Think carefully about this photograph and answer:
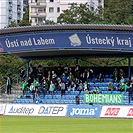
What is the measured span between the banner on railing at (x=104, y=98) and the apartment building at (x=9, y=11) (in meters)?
110

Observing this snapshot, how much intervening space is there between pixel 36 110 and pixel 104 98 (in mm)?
6668

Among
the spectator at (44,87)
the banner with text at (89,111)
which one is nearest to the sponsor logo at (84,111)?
the banner with text at (89,111)

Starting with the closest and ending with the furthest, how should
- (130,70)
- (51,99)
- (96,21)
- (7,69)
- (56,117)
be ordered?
(56,117), (51,99), (130,70), (7,69), (96,21)

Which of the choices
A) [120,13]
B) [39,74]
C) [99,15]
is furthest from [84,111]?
[120,13]

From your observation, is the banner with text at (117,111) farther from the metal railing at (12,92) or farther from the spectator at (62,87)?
the metal railing at (12,92)

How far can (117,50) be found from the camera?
46.0 meters

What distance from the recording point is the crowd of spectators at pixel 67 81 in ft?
147

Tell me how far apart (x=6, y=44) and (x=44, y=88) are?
569cm

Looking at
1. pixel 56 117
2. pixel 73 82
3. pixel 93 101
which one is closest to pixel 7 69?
pixel 73 82

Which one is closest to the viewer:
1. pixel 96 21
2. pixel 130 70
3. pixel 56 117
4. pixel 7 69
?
pixel 56 117

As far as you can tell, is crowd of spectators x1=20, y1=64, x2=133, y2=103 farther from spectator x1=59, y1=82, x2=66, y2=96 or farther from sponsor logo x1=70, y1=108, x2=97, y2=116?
sponsor logo x1=70, y1=108, x2=97, y2=116

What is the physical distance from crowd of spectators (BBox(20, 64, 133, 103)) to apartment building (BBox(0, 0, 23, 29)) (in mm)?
102256

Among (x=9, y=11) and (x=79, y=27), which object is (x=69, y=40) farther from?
(x=9, y=11)

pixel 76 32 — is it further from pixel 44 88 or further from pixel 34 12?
pixel 34 12
